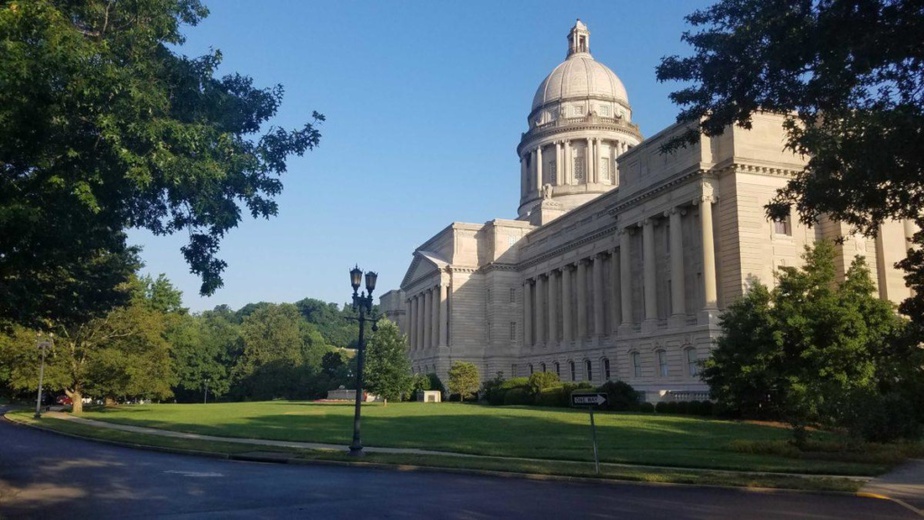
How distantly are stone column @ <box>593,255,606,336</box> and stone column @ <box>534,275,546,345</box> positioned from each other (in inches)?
527

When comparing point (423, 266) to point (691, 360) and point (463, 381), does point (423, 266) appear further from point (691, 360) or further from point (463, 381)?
point (691, 360)

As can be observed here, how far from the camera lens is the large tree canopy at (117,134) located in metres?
11.9

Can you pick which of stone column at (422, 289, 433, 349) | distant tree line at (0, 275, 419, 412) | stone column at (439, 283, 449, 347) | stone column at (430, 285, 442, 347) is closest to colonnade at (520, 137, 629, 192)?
stone column at (422, 289, 433, 349)

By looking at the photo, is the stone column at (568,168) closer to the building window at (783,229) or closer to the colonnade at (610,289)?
the colonnade at (610,289)

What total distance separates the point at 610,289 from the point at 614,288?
1205mm

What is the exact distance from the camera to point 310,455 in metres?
21.4

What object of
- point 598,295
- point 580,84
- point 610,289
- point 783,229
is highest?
point 580,84

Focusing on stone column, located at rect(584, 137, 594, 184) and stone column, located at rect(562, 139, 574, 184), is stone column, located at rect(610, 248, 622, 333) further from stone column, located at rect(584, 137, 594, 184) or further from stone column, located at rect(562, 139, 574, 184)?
stone column, located at rect(562, 139, 574, 184)

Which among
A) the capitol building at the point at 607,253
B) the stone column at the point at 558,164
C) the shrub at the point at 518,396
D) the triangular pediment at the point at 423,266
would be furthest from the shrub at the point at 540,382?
the stone column at the point at 558,164

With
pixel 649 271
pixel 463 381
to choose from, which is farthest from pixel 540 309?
pixel 649 271

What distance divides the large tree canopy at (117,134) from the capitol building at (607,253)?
636 inches

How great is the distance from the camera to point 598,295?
73625mm

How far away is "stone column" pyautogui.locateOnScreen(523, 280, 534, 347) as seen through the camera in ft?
298

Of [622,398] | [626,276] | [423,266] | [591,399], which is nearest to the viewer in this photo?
[591,399]
